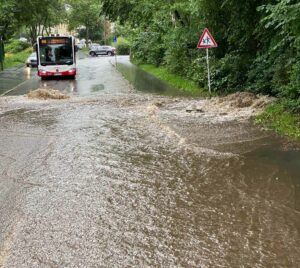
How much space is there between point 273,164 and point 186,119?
5.21m

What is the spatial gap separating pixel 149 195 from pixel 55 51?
911 inches

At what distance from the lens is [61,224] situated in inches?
237

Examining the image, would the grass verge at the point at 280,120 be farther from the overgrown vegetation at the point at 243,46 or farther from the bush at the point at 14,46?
the bush at the point at 14,46

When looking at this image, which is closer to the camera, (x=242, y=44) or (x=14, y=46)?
(x=242, y=44)

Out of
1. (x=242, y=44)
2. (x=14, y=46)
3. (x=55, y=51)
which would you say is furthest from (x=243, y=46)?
(x=14, y=46)

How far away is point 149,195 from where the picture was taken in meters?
7.04

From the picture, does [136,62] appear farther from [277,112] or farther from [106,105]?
[277,112]

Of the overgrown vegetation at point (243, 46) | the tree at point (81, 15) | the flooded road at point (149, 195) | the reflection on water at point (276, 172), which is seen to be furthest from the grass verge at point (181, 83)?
the tree at point (81, 15)

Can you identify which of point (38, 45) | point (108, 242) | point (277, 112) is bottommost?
point (108, 242)

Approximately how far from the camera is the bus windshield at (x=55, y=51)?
28469 mm

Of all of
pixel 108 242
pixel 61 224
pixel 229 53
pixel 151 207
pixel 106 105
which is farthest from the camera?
pixel 229 53

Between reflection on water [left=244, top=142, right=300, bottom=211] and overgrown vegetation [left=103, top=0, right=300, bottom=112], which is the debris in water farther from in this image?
reflection on water [left=244, top=142, right=300, bottom=211]

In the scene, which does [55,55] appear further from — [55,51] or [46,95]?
[46,95]

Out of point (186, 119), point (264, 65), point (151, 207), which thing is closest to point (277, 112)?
point (186, 119)
